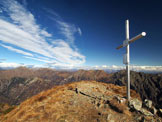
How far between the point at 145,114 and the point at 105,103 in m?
4.19

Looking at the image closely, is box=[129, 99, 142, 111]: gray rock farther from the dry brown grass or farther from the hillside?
the dry brown grass

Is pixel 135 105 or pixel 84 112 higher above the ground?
pixel 135 105

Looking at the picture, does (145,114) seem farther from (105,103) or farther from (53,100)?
(53,100)

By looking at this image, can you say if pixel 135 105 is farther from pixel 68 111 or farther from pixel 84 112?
pixel 68 111

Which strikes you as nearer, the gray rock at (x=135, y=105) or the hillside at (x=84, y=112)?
the hillside at (x=84, y=112)

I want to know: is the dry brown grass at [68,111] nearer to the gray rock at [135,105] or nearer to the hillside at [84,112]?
the hillside at [84,112]

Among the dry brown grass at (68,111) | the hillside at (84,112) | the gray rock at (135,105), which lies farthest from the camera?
the gray rock at (135,105)

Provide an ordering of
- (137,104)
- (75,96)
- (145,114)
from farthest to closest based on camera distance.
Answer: (75,96) → (137,104) → (145,114)

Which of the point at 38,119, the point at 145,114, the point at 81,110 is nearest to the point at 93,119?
the point at 81,110

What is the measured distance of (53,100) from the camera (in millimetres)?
13414

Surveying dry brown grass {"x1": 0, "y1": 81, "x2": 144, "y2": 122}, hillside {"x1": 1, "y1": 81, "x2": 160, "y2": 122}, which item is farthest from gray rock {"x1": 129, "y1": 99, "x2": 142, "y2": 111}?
dry brown grass {"x1": 0, "y1": 81, "x2": 144, "y2": 122}

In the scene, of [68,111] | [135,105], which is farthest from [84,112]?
[135,105]

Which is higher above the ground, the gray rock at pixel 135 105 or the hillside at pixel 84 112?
the gray rock at pixel 135 105

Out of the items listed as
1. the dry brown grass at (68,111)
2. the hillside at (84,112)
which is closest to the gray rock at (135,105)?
the hillside at (84,112)
